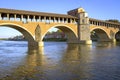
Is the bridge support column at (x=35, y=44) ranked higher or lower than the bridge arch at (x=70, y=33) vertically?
lower

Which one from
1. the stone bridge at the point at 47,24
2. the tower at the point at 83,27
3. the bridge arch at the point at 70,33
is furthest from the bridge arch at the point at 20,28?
the tower at the point at 83,27

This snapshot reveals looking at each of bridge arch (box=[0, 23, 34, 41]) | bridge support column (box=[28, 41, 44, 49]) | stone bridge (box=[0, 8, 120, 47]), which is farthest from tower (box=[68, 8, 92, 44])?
bridge arch (box=[0, 23, 34, 41])

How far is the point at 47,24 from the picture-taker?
192 ft

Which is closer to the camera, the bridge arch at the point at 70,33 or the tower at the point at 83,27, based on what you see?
the bridge arch at the point at 70,33

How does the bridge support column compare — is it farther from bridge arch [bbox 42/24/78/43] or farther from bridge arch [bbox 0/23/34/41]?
bridge arch [bbox 42/24/78/43]

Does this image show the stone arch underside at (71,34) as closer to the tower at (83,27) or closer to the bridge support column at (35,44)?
the tower at (83,27)

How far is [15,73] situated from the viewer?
18.3 m

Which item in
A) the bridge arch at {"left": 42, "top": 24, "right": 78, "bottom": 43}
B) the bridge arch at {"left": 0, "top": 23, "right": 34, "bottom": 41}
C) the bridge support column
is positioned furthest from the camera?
the bridge arch at {"left": 42, "top": 24, "right": 78, "bottom": 43}

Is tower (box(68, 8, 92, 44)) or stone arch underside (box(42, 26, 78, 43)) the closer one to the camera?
stone arch underside (box(42, 26, 78, 43))

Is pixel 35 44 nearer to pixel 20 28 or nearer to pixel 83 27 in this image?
pixel 20 28

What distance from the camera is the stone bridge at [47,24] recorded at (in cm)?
5050

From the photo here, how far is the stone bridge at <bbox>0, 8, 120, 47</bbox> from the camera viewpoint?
5050 centimetres

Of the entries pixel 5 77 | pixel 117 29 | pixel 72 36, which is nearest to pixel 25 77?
pixel 5 77

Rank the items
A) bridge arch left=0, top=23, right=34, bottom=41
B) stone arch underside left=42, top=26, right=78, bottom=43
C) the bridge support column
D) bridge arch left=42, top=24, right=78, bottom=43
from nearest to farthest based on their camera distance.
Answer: bridge arch left=0, top=23, right=34, bottom=41, the bridge support column, bridge arch left=42, top=24, right=78, bottom=43, stone arch underside left=42, top=26, right=78, bottom=43
